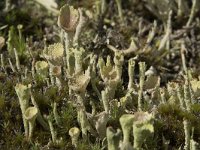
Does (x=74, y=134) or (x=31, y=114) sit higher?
(x=31, y=114)

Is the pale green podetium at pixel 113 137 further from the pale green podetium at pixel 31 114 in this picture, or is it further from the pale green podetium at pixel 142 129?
the pale green podetium at pixel 31 114

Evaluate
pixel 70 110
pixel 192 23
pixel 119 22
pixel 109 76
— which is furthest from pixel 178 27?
pixel 70 110

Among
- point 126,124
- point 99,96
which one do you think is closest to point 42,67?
point 99,96

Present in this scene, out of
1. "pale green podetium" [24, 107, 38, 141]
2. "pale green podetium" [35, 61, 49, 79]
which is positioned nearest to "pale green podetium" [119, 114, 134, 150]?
"pale green podetium" [24, 107, 38, 141]

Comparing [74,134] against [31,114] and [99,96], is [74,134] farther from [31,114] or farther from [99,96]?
[99,96]

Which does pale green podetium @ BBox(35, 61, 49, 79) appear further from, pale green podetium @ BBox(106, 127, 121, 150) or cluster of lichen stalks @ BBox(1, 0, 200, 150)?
pale green podetium @ BBox(106, 127, 121, 150)

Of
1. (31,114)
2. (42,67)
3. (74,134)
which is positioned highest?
(42,67)

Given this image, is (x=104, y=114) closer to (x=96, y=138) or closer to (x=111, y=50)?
(x=96, y=138)

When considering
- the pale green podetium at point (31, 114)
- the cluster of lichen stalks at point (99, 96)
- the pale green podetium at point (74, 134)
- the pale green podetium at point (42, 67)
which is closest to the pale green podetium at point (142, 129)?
the cluster of lichen stalks at point (99, 96)
